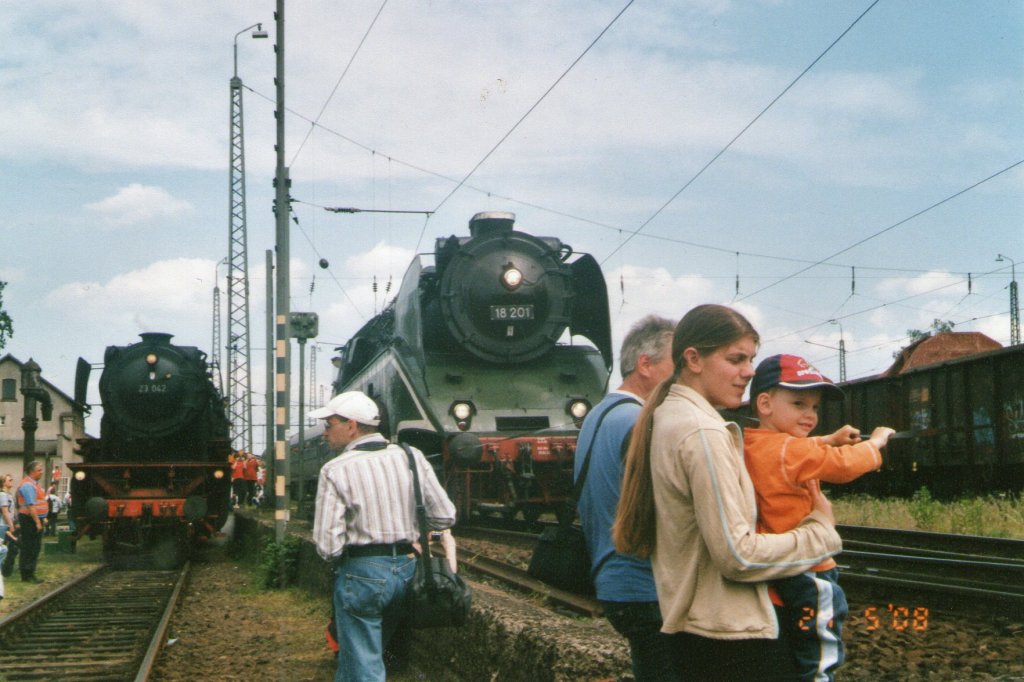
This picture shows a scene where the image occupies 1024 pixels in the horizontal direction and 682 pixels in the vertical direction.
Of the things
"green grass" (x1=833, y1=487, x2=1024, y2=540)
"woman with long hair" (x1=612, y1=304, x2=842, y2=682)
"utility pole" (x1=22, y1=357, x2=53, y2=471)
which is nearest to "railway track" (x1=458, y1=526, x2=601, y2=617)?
"woman with long hair" (x1=612, y1=304, x2=842, y2=682)

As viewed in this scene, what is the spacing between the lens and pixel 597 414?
3215 millimetres

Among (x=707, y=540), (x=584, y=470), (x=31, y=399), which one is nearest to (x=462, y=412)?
(x=31, y=399)

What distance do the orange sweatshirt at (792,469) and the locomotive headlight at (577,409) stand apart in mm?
10486

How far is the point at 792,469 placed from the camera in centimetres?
256

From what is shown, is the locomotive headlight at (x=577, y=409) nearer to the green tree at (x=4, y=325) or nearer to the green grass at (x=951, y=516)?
the green grass at (x=951, y=516)

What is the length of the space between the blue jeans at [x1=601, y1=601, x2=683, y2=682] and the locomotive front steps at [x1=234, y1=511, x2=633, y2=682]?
150 centimetres

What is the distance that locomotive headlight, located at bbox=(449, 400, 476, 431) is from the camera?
41.9ft

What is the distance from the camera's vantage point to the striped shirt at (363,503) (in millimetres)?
4367

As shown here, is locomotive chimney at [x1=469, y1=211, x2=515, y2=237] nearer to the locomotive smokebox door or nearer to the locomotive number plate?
the locomotive number plate

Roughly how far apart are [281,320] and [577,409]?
3.73 m

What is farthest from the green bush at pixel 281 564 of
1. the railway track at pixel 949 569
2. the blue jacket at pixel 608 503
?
the blue jacket at pixel 608 503

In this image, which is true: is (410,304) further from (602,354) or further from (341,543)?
(341,543)

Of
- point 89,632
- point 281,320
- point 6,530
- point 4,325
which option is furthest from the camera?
point 4,325

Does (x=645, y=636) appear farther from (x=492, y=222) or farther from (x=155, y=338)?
(x=155, y=338)
